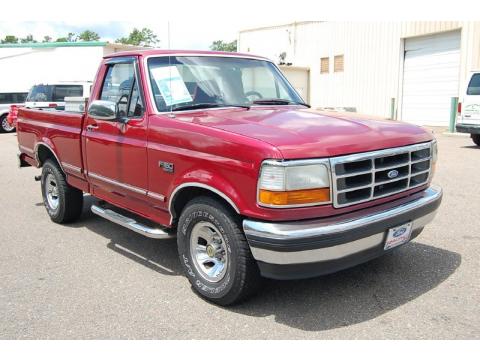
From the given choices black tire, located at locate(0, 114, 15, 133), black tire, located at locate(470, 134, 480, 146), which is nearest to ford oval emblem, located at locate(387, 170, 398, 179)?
black tire, located at locate(470, 134, 480, 146)

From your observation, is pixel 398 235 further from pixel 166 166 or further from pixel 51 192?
pixel 51 192

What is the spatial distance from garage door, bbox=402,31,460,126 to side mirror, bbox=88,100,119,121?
17.1 metres

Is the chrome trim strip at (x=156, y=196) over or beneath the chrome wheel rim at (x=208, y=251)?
over

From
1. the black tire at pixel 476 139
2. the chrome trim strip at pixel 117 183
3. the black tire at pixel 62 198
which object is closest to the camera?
the chrome trim strip at pixel 117 183

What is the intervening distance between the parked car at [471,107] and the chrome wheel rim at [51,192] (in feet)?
35.3

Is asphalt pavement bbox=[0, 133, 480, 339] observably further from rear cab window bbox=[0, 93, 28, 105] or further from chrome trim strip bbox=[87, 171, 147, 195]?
rear cab window bbox=[0, 93, 28, 105]

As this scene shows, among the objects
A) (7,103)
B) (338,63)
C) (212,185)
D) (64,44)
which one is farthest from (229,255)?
(64,44)

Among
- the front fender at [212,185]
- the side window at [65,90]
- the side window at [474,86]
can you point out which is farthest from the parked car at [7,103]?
the front fender at [212,185]

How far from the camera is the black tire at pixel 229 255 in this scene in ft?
11.3

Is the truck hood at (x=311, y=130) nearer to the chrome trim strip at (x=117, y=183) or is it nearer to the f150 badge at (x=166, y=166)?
the f150 badge at (x=166, y=166)

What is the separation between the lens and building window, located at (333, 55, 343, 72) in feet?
81.2

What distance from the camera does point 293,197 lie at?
10.4 feet
